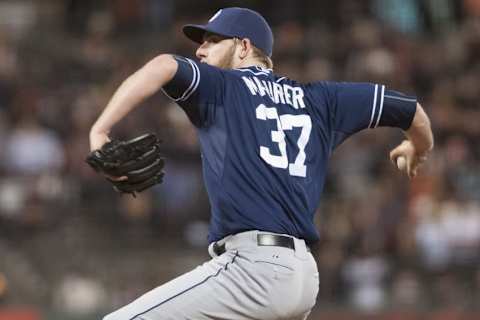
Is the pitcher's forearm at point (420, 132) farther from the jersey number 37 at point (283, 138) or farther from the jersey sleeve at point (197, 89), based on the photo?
the jersey sleeve at point (197, 89)

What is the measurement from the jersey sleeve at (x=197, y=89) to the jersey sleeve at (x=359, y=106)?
1.83 feet

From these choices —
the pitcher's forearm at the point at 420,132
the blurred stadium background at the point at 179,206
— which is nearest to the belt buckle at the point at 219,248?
the pitcher's forearm at the point at 420,132

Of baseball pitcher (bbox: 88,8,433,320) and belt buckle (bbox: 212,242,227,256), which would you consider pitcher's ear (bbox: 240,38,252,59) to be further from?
belt buckle (bbox: 212,242,227,256)

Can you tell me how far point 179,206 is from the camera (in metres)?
11.4

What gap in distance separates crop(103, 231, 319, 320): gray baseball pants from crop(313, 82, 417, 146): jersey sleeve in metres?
0.75

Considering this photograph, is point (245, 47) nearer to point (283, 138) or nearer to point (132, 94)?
point (283, 138)

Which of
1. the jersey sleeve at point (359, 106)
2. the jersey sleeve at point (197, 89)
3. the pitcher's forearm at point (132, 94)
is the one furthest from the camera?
the jersey sleeve at point (359, 106)

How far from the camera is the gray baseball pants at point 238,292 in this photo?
4.52 meters

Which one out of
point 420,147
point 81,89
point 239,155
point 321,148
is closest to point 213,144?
point 239,155

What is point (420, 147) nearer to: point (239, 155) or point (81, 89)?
point (239, 155)

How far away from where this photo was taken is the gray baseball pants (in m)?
4.52

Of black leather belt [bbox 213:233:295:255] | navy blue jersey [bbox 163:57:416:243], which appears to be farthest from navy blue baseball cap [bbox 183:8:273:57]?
black leather belt [bbox 213:233:295:255]

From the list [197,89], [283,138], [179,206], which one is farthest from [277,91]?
[179,206]

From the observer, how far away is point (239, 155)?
4672 mm
